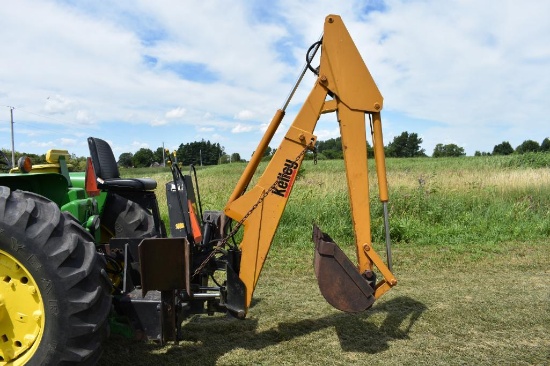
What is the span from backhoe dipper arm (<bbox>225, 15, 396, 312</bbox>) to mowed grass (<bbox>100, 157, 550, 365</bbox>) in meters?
0.58

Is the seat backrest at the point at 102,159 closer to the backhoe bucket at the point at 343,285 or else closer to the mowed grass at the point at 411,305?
the mowed grass at the point at 411,305

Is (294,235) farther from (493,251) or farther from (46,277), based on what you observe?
(46,277)

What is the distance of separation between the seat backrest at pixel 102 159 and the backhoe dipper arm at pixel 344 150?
1261 mm

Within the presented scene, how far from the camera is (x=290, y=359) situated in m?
3.51

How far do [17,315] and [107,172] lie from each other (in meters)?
1.71

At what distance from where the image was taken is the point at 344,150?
3.70 meters

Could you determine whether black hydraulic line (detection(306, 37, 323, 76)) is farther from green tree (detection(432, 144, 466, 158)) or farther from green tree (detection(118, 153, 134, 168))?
green tree (detection(432, 144, 466, 158))

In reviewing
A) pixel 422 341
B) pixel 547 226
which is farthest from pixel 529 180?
pixel 422 341

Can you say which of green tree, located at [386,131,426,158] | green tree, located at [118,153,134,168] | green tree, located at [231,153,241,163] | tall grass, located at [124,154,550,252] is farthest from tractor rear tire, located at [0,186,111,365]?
green tree, located at [386,131,426,158]

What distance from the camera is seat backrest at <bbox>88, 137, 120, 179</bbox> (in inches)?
159

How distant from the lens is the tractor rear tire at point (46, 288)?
8.62 ft

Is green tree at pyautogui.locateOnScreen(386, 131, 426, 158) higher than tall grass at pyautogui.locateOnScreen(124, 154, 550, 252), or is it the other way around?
green tree at pyautogui.locateOnScreen(386, 131, 426, 158)

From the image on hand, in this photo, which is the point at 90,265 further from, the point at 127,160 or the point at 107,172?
the point at 127,160

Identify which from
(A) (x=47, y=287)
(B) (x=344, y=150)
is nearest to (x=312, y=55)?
(B) (x=344, y=150)
